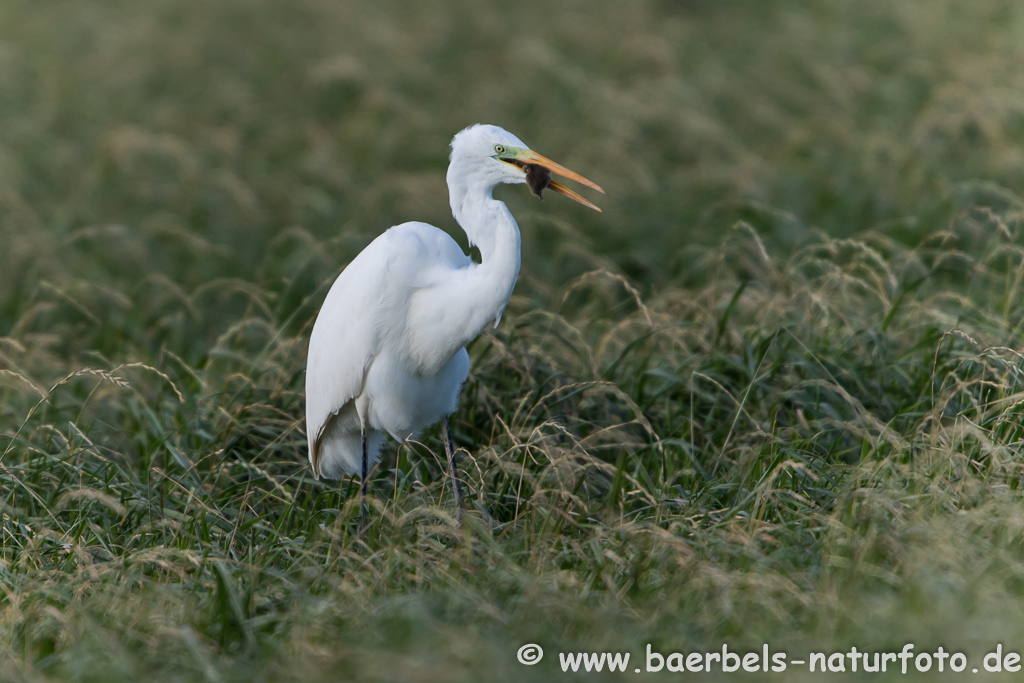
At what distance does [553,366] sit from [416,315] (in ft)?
2.71

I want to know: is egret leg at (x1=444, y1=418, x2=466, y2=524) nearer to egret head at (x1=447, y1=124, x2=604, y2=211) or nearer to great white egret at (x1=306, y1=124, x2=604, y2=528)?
great white egret at (x1=306, y1=124, x2=604, y2=528)

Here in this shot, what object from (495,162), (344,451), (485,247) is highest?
(495,162)

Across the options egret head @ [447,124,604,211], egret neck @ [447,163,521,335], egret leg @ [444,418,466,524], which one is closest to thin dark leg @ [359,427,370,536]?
egret leg @ [444,418,466,524]

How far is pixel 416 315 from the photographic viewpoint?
291cm

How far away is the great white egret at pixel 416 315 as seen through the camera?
2.73 m

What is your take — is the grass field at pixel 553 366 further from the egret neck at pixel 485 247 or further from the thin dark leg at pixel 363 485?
the egret neck at pixel 485 247

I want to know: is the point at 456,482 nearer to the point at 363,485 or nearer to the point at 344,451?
the point at 363,485

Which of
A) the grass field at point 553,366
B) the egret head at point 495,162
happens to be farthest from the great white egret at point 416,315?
the grass field at point 553,366

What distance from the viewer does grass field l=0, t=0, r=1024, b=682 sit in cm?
225

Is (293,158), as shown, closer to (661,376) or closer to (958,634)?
(661,376)

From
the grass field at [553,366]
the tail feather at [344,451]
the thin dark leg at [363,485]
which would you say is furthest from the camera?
the tail feather at [344,451]

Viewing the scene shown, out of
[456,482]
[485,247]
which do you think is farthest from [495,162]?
[456,482]

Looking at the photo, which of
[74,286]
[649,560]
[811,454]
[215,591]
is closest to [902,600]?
[649,560]

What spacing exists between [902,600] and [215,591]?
5.44ft
